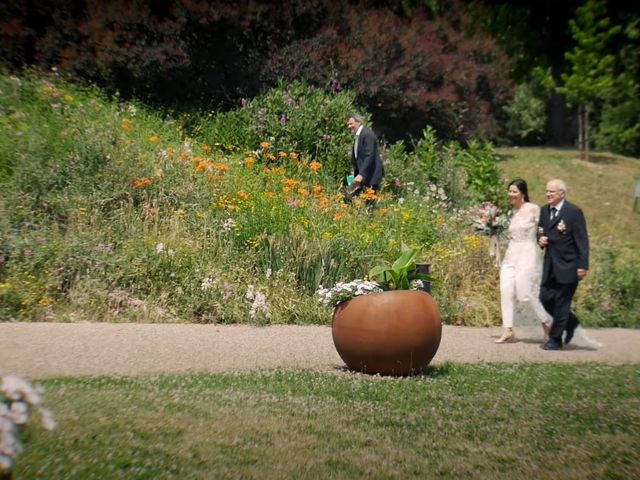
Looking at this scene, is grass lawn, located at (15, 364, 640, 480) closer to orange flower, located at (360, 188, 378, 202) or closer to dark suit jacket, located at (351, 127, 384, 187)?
orange flower, located at (360, 188, 378, 202)

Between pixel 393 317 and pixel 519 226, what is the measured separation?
3.39m

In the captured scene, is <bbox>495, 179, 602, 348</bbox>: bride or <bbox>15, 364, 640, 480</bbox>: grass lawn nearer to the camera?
<bbox>15, 364, 640, 480</bbox>: grass lawn

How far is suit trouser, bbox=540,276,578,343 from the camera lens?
34.7ft

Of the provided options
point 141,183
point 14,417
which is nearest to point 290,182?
point 141,183

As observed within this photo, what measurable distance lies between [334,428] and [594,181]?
19008 millimetres

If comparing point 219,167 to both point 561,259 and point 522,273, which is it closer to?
point 522,273

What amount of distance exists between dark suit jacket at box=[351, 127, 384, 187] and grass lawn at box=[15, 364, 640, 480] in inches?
244

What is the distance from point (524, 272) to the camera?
36.0 ft

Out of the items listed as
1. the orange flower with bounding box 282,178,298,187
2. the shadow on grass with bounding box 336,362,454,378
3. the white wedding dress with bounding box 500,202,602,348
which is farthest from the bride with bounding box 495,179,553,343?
the orange flower with bounding box 282,178,298,187

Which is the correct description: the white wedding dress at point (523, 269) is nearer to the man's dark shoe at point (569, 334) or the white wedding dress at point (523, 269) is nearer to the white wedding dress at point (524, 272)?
the white wedding dress at point (524, 272)

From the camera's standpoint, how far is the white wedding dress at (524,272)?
10.9m

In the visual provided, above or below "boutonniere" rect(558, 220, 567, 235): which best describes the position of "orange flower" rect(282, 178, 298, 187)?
above

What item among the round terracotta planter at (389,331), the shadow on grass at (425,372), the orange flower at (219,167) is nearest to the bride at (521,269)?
the shadow on grass at (425,372)

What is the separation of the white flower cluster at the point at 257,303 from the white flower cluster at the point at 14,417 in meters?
7.49
